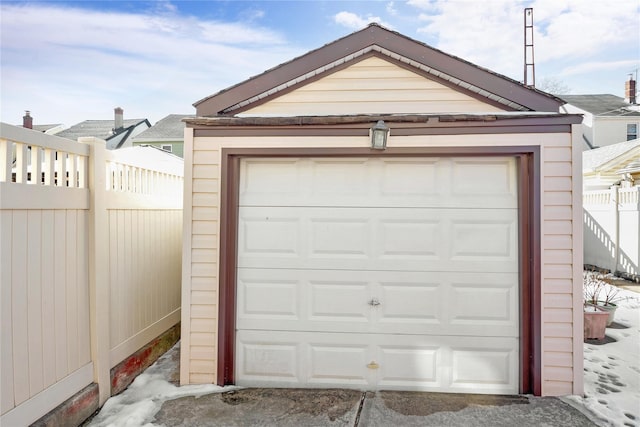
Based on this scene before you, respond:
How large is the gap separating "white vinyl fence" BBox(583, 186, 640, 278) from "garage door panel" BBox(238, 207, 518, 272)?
638 cm

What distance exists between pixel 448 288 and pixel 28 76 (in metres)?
17.8

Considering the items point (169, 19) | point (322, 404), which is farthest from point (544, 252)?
point (169, 19)

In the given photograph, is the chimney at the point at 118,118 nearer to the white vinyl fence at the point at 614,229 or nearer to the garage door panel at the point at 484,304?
the garage door panel at the point at 484,304

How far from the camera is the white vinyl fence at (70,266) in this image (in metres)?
2.06

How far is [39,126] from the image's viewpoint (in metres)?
20.6

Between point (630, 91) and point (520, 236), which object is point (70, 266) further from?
point (630, 91)

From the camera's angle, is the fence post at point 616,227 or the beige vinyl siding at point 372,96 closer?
the beige vinyl siding at point 372,96

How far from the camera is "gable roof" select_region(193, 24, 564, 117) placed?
3.11 m

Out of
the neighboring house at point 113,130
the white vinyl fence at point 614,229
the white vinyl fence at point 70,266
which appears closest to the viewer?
the white vinyl fence at point 70,266

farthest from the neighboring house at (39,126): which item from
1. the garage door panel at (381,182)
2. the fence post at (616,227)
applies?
the fence post at (616,227)

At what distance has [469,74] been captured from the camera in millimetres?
3125

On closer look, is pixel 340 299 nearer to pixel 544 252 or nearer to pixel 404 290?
pixel 404 290

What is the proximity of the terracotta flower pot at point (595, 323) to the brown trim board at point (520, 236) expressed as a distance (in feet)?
5.68

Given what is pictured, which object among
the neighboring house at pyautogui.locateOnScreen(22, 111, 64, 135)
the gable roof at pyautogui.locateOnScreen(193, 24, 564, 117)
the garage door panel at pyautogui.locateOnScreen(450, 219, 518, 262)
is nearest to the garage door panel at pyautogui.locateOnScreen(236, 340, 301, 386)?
the garage door panel at pyautogui.locateOnScreen(450, 219, 518, 262)
